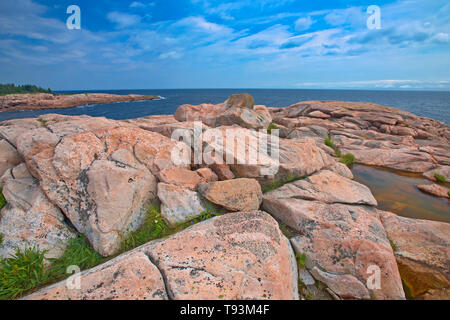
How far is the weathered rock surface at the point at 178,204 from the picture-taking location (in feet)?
21.4

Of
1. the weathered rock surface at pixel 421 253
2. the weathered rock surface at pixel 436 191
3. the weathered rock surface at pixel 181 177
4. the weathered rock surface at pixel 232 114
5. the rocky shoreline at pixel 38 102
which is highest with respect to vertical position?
the rocky shoreline at pixel 38 102

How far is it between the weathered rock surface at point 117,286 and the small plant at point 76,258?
120 centimetres

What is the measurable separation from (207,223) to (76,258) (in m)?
3.75

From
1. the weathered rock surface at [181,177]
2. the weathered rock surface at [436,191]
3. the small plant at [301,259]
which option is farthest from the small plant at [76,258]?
the weathered rock surface at [436,191]

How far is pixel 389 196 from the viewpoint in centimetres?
1009

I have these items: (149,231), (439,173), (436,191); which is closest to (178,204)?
(149,231)

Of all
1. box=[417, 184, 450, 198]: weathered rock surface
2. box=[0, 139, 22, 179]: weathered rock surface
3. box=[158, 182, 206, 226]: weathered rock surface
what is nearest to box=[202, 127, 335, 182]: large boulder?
box=[158, 182, 206, 226]: weathered rock surface

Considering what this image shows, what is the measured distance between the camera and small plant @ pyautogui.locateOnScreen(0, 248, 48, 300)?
189 inches

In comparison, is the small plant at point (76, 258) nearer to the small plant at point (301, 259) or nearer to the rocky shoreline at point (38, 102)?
the small plant at point (301, 259)

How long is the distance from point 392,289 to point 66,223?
30.2ft

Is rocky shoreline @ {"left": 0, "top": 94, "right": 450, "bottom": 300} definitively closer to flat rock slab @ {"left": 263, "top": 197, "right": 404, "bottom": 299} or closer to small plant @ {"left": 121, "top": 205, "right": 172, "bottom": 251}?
flat rock slab @ {"left": 263, "top": 197, "right": 404, "bottom": 299}

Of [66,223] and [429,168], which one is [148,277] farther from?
[429,168]

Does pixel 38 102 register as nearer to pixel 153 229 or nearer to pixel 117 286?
pixel 153 229
